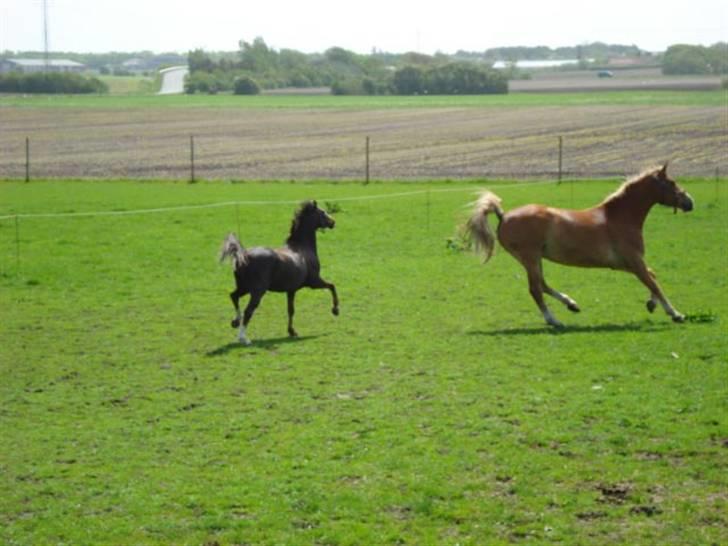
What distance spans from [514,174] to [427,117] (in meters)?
46.0

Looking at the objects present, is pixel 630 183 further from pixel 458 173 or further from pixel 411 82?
pixel 411 82

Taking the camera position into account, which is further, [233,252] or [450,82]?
[450,82]

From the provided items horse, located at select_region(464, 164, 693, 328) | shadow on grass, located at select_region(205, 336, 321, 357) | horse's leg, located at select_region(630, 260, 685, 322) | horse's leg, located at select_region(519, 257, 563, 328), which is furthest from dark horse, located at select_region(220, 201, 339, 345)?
horse's leg, located at select_region(630, 260, 685, 322)

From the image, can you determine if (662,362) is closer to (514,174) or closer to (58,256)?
(58,256)

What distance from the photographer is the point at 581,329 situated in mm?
16625

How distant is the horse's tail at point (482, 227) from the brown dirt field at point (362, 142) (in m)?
26.6

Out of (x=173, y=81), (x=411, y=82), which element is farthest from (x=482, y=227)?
(x=173, y=81)

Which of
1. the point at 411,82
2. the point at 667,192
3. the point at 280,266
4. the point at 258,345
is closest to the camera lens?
the point at 258,345

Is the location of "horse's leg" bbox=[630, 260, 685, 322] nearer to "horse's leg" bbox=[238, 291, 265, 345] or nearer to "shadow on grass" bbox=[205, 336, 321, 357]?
"shadow on grass" bbox=[205, 336, 321, 357]

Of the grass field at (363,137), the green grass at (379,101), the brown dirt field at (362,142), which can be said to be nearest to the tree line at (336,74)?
the green grass at (379,101)

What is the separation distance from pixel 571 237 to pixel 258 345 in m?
4.18

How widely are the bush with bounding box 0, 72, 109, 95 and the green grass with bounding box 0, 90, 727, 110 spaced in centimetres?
261

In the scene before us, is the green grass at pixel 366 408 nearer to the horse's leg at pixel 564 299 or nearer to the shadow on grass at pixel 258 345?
the shadow on grass at pixel 258 345

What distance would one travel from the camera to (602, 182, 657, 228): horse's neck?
17.6 m
